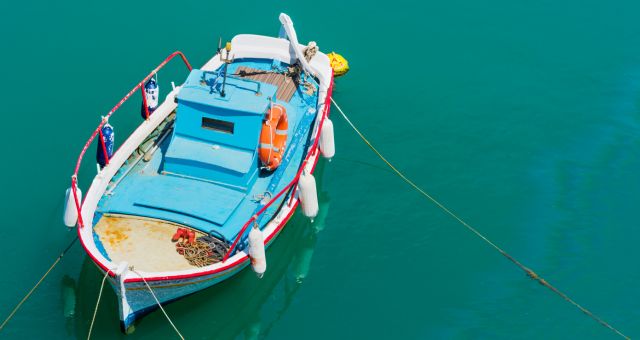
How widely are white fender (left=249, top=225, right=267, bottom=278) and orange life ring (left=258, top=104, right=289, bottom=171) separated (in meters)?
3.50

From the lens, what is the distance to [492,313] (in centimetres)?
2488

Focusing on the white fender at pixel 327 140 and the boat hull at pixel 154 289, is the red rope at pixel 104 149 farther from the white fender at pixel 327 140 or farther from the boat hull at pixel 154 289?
the white fender at pixel 327 140

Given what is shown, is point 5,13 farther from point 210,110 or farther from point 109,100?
point 210,110

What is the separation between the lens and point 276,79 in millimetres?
29953

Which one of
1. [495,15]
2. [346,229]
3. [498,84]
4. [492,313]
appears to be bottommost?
[346,229]

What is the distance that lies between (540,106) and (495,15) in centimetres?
580

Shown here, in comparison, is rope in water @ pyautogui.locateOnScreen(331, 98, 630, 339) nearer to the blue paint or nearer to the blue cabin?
the blue paint

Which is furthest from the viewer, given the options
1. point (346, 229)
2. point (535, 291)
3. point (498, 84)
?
point (498, 84)

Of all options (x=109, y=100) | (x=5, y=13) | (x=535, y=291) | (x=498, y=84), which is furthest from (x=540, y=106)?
(x=5, y=13)

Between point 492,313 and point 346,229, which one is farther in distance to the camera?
point 346,229

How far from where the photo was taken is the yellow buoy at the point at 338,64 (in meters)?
32.6

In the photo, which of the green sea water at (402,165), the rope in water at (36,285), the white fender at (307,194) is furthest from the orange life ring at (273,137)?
the rope in water at (36,285)

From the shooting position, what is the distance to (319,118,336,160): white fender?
27531mm

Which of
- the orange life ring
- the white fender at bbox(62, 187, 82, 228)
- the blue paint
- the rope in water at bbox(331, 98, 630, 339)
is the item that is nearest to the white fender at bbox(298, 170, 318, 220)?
the blue paint
